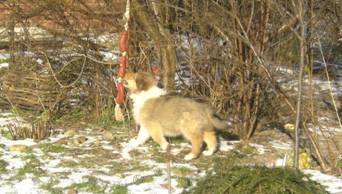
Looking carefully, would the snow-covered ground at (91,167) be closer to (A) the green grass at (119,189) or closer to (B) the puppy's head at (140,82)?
(A) the green grass at (119,189)

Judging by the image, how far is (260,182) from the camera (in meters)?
4.16

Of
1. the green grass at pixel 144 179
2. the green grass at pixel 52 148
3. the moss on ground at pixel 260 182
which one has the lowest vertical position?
the green grass at pixel 144 179

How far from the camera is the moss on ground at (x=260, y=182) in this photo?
13.5 ft

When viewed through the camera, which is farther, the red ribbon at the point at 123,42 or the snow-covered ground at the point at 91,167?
the red ribbon at the point at 123,42

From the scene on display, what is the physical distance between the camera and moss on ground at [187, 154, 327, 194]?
4.12m

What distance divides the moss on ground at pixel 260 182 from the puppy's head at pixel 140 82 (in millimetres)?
3025

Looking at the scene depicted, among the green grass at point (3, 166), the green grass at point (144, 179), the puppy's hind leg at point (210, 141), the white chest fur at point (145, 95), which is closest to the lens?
the green grass at point (144, 179)

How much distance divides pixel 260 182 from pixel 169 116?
9.92 feet

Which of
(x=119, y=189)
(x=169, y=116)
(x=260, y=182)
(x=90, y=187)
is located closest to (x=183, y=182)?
(x=119, y=189)

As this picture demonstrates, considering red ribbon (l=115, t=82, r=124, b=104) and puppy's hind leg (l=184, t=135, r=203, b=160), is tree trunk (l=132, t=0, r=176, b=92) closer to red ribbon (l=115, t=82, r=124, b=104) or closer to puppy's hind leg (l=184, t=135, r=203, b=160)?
red ribbon (l=115, t=82, r=124, b=104)

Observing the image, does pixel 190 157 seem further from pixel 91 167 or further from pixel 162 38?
pixel 162 38

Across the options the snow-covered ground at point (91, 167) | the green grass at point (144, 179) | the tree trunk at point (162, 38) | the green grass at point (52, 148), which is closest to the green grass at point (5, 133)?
the snow-covered ground at point (91, 167)

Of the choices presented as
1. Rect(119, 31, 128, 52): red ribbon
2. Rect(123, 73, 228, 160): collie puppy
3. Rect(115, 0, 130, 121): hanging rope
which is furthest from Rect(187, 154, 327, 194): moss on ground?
Rect(119, 31, 128, 52): red ribbon

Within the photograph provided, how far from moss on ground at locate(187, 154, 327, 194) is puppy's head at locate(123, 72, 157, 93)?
302 cm
